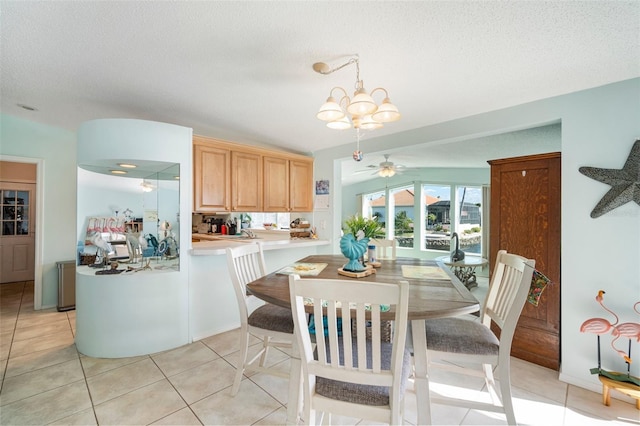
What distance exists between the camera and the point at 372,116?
1.80 metres

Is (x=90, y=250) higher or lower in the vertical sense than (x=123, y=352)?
higher

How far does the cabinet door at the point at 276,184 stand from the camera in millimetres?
3913

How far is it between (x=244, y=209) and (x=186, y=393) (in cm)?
214

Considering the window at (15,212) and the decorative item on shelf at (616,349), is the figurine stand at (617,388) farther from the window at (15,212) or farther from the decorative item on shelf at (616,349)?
the window at (15,212)

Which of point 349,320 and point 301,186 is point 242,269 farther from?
point 301,186

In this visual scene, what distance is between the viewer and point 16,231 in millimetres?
5207

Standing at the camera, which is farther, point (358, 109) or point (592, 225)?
point (592, 225)

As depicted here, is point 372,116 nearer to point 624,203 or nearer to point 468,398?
point 624,203

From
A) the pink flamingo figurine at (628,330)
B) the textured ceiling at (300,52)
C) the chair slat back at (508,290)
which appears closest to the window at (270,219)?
the textured ceiling at (300,52)

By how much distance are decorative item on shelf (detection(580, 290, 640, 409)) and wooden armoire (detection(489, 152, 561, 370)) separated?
0.36 metres

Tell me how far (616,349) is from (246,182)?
381cm

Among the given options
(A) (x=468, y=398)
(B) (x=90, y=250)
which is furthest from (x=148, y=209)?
(A) (x=468, y=398)

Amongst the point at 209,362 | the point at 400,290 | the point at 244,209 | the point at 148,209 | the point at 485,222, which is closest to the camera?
the point at 400,290

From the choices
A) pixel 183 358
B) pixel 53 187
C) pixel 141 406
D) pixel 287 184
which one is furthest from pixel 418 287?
pixel 53 187
